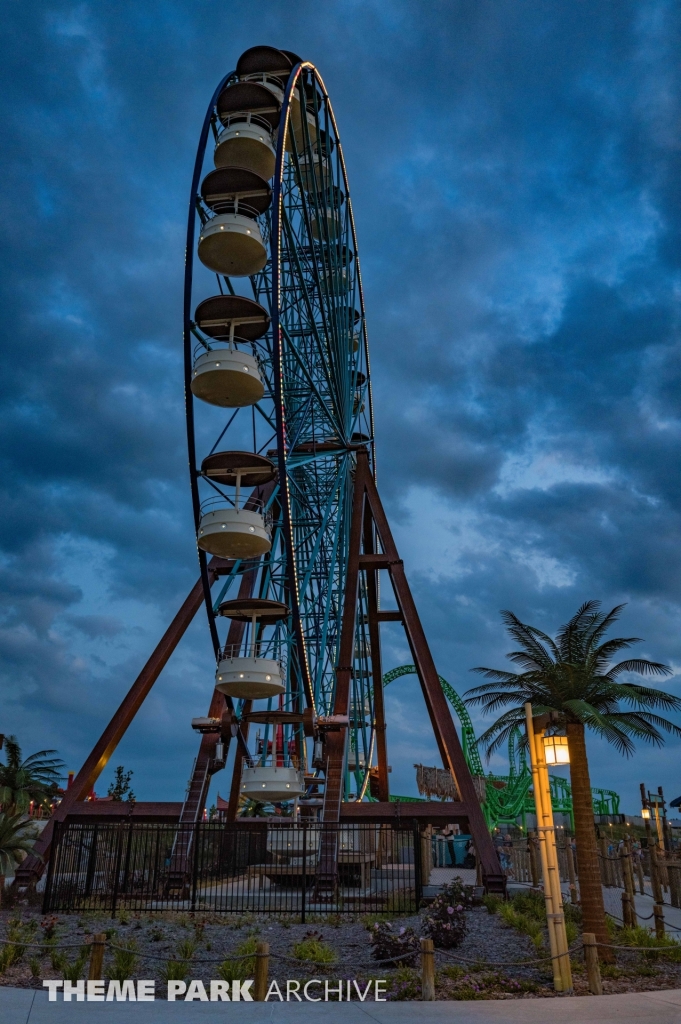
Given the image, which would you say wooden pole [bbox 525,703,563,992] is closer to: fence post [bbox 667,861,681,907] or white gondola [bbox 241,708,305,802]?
fence post [bbox 667,861,681,907]

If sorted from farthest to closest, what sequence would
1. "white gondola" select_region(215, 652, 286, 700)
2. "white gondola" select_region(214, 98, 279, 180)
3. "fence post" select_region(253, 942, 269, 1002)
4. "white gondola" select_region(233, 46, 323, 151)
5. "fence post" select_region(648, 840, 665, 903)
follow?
"white gondola" select_region(233, 46, 323, 151), "white gondola" select_region(214, 98, 279, 180), "white gondola" select_region(215, 652, 286, 700), "fence post" select_region(648, 840, 665, 903), "fence post" select_region(253, 942, 269, 1002)

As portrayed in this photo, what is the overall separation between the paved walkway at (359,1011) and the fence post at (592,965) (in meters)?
0.21

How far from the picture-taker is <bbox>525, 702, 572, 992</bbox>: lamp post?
10828 mm

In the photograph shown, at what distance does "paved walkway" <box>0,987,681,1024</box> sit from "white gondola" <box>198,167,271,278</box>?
19877mm

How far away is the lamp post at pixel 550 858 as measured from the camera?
10.8m

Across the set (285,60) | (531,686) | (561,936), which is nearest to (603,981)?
(561,936)

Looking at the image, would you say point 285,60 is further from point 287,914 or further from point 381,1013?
point 381,1013

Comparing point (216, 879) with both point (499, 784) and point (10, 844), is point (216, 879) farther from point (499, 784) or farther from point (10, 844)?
point (499, 784)

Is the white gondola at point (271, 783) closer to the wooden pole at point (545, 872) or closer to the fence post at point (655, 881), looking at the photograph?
the fence post at point (655, 881)

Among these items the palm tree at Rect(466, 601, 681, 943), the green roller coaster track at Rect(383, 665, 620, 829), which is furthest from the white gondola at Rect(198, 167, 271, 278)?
the green roller coaster track at Rect(383, 665, 620, 829)

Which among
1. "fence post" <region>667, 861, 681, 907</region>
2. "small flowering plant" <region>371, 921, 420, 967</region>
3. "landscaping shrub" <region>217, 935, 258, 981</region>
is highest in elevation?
"fence post" <region>667, 861, 681, 907</region>

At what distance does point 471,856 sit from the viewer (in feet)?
124

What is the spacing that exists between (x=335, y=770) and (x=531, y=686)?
10133mm

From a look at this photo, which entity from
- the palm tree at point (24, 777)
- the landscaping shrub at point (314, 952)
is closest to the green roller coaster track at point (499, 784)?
the palm tree at point (24, 777)
